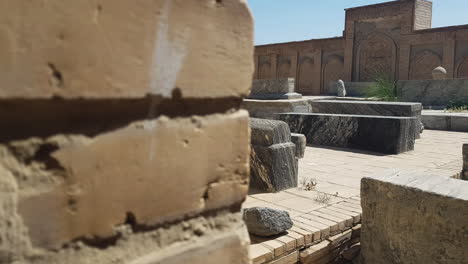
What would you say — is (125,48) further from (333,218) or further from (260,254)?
(333,218)

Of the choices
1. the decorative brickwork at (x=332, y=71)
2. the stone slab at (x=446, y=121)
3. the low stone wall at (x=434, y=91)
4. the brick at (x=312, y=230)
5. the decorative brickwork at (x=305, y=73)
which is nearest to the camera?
the brick at (x=312, y=230)

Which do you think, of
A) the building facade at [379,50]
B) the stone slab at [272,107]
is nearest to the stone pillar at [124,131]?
the stone slab at [272,107]

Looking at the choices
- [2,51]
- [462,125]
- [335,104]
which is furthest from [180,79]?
[462,125]

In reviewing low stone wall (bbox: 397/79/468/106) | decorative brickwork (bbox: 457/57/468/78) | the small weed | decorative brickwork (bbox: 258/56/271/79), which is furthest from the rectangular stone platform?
decorative brickwork (bbox: 258/56/271/79)

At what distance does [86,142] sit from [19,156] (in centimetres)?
12

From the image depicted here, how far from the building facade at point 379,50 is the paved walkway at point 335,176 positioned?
13.6 meters

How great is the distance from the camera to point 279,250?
8.69ft

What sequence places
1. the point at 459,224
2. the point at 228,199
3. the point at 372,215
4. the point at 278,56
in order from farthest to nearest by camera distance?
1. the point at 278,56
2. the point at 372,215
3. the point at 459,224
4. the point at 228,199

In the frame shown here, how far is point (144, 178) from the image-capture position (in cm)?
88

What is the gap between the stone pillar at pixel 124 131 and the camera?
0.71 metres

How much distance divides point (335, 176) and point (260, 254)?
262 cm

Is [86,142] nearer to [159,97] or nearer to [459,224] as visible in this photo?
[159,97]

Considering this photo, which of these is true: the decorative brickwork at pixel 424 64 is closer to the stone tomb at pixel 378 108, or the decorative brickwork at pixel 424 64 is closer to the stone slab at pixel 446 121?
the stone slab at pixel 446 121

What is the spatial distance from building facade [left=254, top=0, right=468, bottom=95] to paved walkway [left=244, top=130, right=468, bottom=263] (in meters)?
13.6
